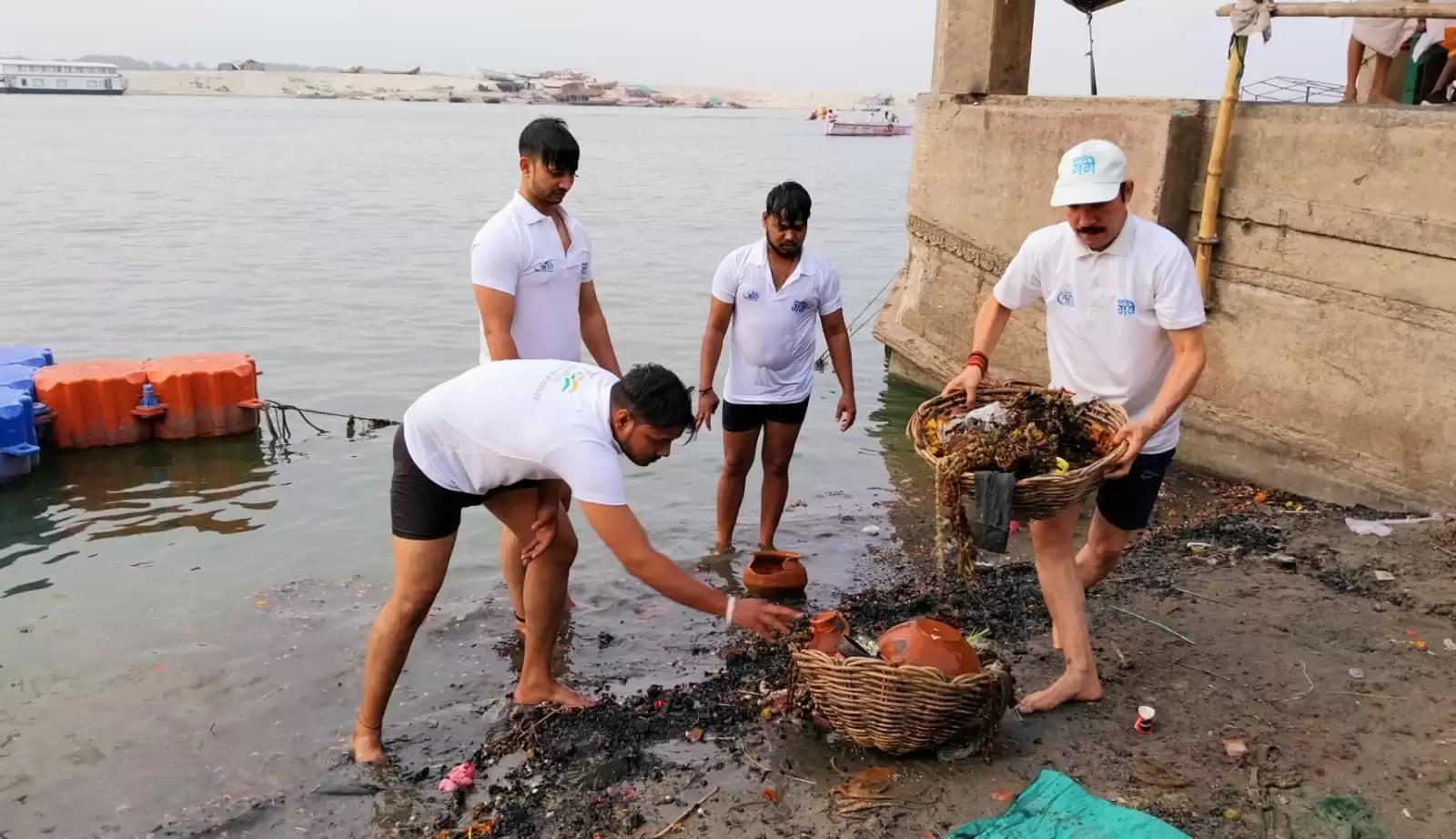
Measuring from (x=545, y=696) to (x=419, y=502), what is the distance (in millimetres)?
1372

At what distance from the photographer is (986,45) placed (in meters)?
9.48

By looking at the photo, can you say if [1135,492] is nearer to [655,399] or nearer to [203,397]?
[655,399]

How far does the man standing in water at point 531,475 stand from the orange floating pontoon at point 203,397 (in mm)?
Answer: 5796

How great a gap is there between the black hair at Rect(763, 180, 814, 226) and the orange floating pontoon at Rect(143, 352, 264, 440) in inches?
237

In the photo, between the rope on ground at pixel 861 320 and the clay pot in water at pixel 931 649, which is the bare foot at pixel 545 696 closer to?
the clay pot in water at pixel 931 649

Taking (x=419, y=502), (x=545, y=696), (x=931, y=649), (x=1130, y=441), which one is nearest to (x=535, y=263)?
(x=419, y=502)

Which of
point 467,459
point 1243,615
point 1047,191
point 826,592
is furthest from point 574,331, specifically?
point 1047,191

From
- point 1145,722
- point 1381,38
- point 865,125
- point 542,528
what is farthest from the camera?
point 865,125

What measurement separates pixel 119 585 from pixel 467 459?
13.8 ft

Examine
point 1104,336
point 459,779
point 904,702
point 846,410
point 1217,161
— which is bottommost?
point 459,779

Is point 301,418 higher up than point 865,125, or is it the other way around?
point 865,125

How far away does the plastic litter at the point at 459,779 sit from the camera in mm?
4449

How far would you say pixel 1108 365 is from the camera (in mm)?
4168

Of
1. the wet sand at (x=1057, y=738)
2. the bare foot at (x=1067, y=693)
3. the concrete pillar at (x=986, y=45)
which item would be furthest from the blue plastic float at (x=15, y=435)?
the concrete pillar at (x=986, y=45)
